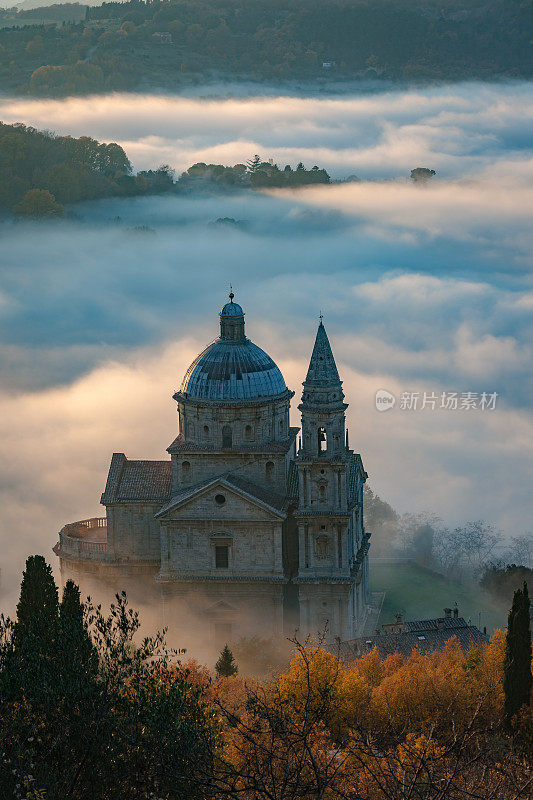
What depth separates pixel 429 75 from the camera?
651ft

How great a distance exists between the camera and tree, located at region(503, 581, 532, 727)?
61750 millimetres

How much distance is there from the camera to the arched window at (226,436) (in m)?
84.2

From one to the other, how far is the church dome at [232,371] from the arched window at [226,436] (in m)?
1.63

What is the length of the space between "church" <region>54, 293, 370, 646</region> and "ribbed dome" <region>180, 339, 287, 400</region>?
0.08m

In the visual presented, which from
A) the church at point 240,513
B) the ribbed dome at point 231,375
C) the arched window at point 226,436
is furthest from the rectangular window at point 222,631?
the ribbed dome at point 231,375

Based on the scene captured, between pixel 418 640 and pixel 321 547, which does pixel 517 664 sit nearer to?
pixel 418 640

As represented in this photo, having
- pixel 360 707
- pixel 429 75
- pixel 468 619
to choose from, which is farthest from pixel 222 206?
pixel 360 707

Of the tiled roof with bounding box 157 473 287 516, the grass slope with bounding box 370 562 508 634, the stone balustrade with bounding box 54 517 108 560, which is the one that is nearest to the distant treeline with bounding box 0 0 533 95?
the grass slope with bounding box 370 562 508 634

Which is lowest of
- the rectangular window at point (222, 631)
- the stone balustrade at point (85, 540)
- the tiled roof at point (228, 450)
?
the rectangular window at point (222, 631)

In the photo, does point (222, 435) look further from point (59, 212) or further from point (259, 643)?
point (59, 212)

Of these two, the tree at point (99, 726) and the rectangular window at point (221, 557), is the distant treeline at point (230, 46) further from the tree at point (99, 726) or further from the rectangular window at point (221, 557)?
the tree at point (99, 726)

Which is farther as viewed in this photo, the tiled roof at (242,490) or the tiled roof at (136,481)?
the tiled roof at (136,481)

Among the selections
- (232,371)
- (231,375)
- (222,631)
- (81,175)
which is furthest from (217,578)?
(81,175)

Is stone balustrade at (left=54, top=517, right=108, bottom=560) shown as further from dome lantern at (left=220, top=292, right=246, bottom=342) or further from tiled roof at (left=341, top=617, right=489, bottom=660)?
tiled roof at (left=341, top=617, right=489, bottom=660)
